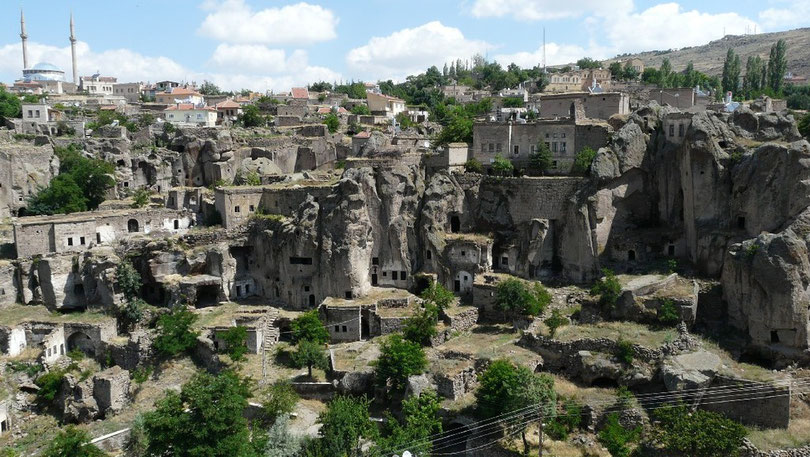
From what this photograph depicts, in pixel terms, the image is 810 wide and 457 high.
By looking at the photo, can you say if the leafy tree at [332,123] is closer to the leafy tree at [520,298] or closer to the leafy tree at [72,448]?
the leafy tree at [520,298]

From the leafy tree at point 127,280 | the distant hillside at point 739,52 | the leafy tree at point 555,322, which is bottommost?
the leafy tree at point 555,322

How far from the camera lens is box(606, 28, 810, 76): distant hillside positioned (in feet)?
413

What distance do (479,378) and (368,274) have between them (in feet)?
34.4

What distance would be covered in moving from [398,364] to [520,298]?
6.51m

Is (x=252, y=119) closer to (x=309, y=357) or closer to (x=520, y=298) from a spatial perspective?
(x=309, y=357)

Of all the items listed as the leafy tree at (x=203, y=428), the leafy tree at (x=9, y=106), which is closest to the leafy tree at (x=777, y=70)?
the leafy tree at (x=203, y=428)

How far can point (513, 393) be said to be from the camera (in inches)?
856

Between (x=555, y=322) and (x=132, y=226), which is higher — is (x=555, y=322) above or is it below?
below

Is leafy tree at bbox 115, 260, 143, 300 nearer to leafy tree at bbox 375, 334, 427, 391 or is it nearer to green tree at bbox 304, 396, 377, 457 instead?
leafy tree at bbox 375, 334, 427, 391

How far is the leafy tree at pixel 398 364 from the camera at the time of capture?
24.4 metres

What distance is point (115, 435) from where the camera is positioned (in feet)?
80.2

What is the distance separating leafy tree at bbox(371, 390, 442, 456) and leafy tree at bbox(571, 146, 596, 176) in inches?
554

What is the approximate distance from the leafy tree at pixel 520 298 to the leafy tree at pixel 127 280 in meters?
16.5

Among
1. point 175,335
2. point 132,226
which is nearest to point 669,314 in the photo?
point 175,335
